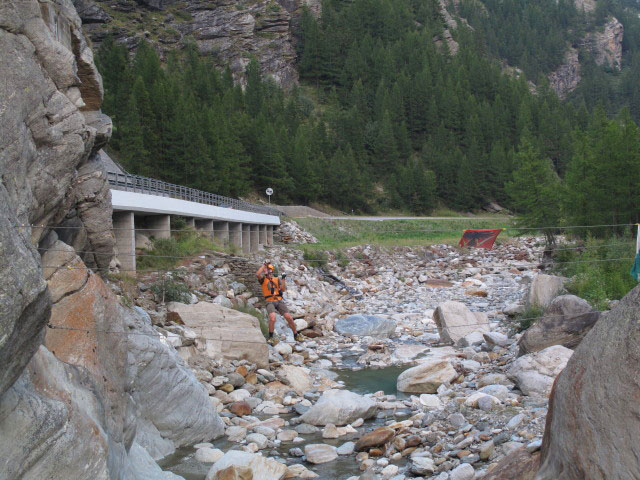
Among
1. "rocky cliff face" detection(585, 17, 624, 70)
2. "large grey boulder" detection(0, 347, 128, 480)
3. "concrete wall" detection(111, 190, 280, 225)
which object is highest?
"rocky cliff face" detection(585, 17, 624, 70)

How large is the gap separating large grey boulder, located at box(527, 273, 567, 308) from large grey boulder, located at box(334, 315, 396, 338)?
426 cm

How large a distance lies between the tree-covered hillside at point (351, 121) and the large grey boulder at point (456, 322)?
19.0 meters

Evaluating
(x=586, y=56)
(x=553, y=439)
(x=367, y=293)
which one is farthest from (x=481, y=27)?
(x=553, y=439)

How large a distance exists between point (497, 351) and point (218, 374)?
22.4 feet

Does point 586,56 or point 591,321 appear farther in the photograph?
point 586,56

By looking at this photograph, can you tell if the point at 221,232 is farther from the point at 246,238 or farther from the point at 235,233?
the point at 246,238

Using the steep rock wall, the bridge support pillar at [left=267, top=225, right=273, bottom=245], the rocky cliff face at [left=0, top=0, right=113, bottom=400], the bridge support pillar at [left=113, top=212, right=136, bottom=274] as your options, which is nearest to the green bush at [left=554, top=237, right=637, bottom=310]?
the bridge support pillar at [left=113, top=212, right=136, bottom=274]

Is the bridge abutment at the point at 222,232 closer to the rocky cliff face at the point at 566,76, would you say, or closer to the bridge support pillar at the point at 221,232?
the bridge support pillar at the point at 221,232

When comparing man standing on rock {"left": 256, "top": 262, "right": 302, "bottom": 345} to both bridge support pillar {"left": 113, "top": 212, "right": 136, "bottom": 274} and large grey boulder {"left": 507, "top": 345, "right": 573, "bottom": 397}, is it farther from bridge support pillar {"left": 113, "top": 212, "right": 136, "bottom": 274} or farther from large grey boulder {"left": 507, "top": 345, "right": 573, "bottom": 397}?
large grey boulder {"left": 507, "top": 345, "right": 573, "bottom": 397}

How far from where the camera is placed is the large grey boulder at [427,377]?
12117 mm

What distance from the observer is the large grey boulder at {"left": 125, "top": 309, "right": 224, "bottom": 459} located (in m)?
8.70

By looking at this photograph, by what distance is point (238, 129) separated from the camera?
57375mm

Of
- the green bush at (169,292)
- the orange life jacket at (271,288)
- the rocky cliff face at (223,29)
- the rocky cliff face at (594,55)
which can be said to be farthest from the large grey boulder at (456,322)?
the rocky cliff face at (594,55)

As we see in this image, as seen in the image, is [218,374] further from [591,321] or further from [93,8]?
[93,8]
